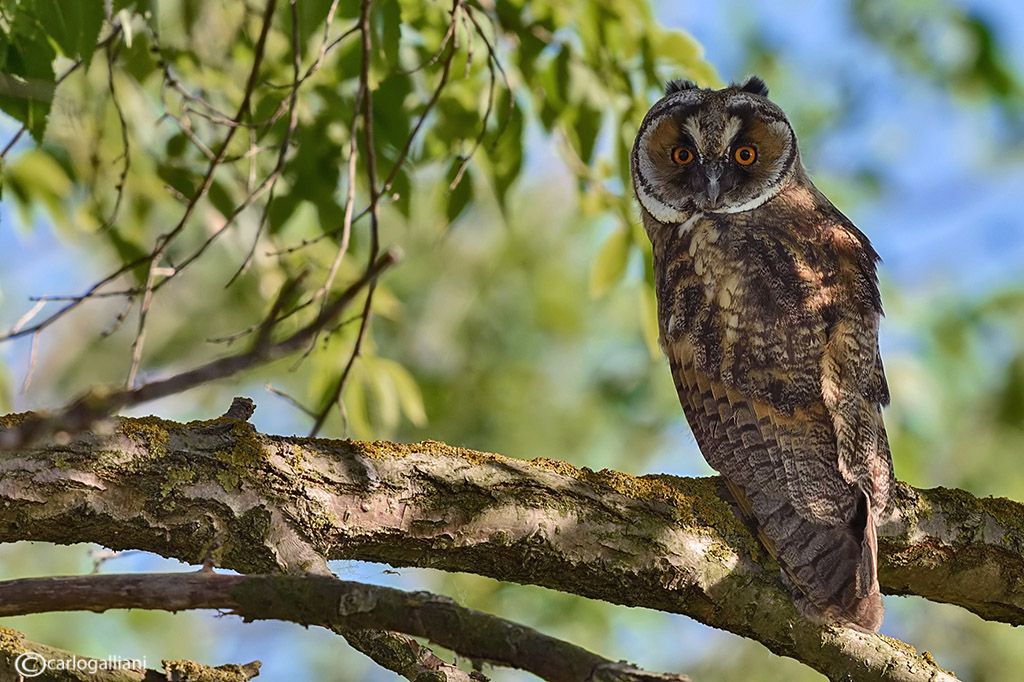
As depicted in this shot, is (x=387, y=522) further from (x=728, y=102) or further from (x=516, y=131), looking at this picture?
(x=728, y=102)

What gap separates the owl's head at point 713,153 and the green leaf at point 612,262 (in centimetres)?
24

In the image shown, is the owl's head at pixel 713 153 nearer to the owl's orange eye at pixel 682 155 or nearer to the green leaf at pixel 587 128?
the owl's orange eye at pixel 682 155

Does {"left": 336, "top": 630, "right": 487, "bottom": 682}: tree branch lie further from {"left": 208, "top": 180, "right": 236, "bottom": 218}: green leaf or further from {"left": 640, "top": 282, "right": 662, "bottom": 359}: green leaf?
{"left": 640, "top": 282, "right": 662, "bottom": 359}: green leaf

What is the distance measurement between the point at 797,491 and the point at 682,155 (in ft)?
4.89

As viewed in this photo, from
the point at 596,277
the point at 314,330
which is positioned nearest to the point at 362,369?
the point at 596,277

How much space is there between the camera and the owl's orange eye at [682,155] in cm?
390

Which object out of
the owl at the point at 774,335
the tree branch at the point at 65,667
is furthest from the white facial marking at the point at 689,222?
the tree branch at the point at 65,667

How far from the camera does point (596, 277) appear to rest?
3754 mm

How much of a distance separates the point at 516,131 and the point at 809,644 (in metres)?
1.82

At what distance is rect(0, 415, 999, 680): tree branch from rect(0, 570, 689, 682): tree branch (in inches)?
20.6

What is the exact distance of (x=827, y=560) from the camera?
2.76 meters

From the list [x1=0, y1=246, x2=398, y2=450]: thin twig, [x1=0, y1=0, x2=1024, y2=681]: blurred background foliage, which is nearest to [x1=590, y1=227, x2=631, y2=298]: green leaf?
[x1=0, y1=0, x2=1024, y2=681]: blurred background foliage

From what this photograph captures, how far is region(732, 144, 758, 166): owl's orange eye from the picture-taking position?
3.85 metres

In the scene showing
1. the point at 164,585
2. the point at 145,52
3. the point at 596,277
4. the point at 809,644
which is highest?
the point at 145,52
